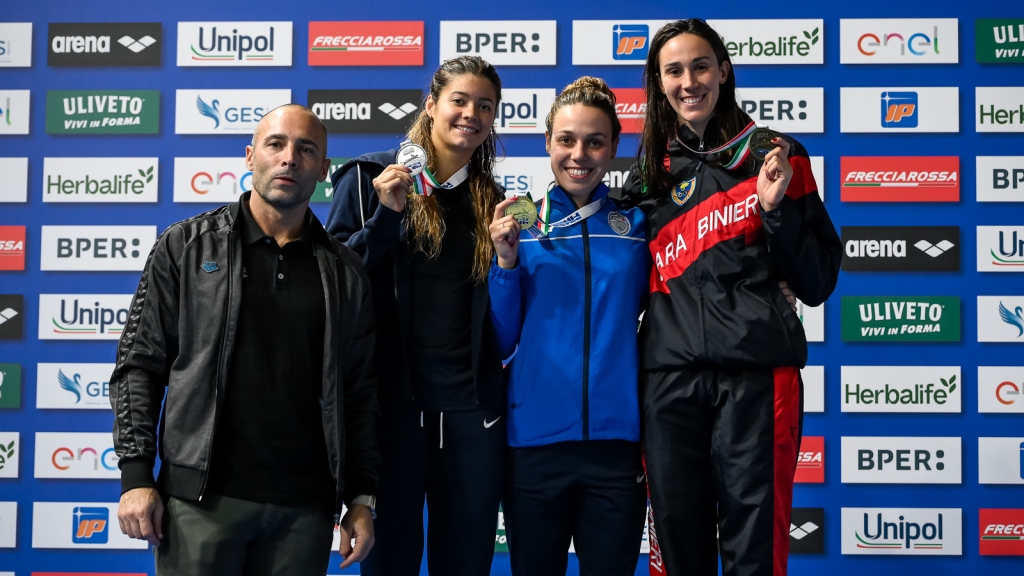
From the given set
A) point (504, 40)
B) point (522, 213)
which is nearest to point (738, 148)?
point (522, 213)

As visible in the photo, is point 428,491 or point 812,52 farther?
point 812,52

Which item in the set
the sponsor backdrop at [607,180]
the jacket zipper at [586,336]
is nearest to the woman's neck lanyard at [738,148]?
the jacket zipper at [586,336]

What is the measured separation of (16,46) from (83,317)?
56.3 inches

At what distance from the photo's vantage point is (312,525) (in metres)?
1.84

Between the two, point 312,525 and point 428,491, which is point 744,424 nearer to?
point 428,491

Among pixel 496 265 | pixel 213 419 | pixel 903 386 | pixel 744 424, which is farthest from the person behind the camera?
pixel 903 386

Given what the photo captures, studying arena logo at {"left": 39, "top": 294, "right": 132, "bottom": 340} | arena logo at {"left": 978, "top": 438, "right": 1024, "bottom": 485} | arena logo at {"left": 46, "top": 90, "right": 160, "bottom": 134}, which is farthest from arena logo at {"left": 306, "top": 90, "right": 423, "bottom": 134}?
arena logo at {"left": 978, "top": 438, "right": 1024, "bottom": 485}

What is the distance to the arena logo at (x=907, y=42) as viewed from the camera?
150 inches

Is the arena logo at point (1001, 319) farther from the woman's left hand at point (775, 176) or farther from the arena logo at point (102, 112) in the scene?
the arena logo at point (102, 112)

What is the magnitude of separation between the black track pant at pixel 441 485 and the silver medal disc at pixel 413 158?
693mm

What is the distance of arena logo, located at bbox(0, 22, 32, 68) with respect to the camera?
3973mm

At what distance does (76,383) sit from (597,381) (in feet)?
9.55

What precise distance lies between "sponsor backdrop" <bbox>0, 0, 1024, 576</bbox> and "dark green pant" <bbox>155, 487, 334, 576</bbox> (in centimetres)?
207

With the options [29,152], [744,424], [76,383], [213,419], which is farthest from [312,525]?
[29,152]
